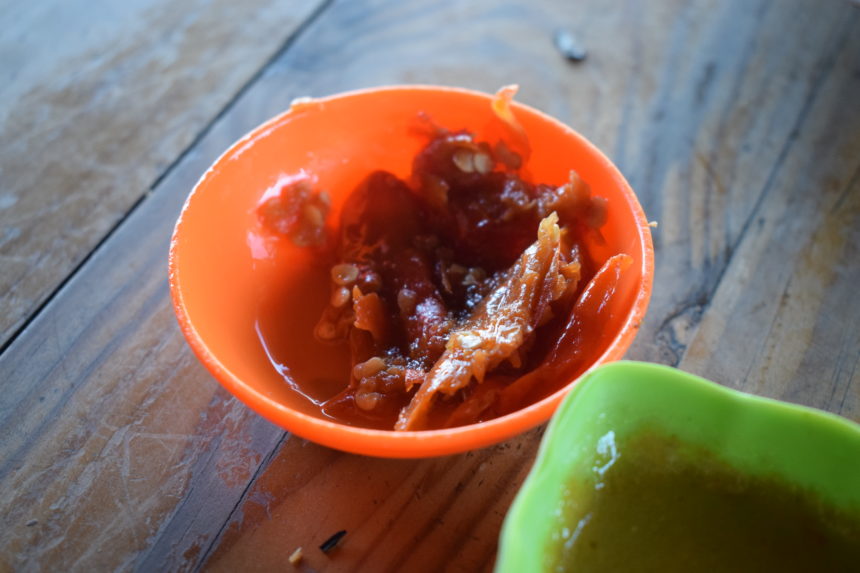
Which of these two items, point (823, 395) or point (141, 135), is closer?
point (823, 395)

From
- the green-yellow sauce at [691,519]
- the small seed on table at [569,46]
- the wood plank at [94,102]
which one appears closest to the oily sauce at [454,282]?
the green-yellow sauce at [691,519]

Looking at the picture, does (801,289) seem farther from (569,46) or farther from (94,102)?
(94,102)

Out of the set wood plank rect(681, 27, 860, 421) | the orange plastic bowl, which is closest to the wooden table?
wood plank rect(681, 27, 860, 421)

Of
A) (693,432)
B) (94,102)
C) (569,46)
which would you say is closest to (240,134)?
(94,102)

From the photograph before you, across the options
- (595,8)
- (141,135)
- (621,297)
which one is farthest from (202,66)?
(621,297)

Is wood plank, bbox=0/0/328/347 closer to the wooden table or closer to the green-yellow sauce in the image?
the wooden table

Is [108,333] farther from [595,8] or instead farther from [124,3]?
[595,8]
